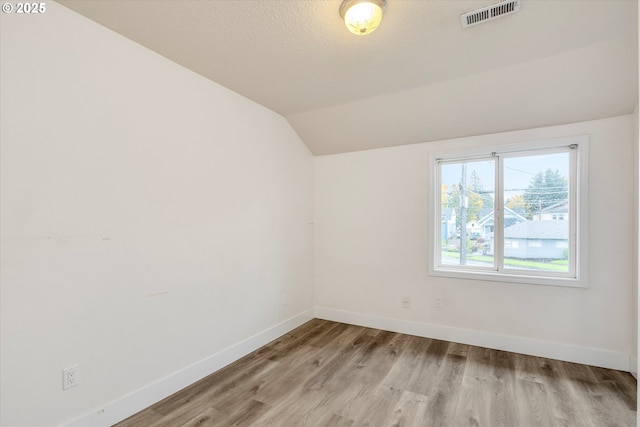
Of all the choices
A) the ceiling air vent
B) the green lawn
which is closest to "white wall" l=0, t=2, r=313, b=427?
the ceiling air vent

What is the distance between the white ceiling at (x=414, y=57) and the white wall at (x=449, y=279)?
0.38 m

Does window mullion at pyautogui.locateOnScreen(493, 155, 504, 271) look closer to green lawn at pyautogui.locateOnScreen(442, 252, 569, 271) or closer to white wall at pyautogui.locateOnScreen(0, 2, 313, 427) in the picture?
green lawn at pyautogui.locateOnScreen(442, 252, 569, 271)

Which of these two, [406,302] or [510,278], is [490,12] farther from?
[406,302]

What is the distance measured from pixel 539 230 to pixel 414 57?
209 centimetres

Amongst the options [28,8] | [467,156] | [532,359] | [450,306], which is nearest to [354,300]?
[450,306]

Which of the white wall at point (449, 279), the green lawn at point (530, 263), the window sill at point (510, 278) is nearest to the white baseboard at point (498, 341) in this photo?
the white wall at point (449, 279)

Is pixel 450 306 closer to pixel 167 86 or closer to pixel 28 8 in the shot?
pixel 167 86

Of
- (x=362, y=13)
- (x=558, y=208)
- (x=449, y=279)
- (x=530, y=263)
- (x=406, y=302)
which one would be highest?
(x=362, y=13)

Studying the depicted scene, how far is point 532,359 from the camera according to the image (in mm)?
2709

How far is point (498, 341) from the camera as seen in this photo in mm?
2920

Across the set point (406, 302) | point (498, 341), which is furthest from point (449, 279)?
point (498, 341)

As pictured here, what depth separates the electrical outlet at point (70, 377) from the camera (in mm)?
1659

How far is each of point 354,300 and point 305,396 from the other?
1.65 m

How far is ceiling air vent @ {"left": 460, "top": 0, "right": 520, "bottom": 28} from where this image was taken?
5.39ft
